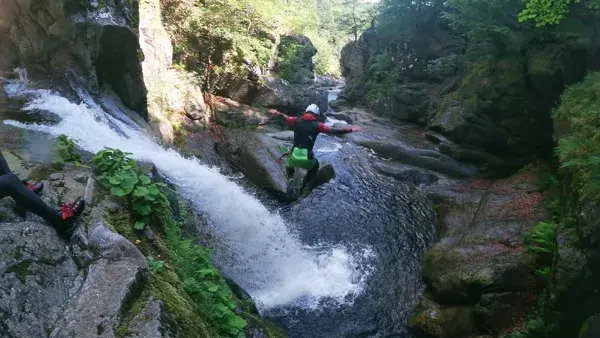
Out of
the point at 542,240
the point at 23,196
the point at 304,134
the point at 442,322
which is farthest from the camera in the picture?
the point at 304,134

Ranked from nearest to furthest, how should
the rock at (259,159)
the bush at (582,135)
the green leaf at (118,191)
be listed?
the green leaf at (118,191)
the bush at (582,135)
the rock at (259,159)

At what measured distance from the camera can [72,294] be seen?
4.00 metres

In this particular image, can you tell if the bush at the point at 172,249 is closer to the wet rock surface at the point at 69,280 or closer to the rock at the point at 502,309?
the wet rock surface at the point at 69,280

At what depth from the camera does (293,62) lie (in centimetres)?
2294

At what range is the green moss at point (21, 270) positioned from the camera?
387cm

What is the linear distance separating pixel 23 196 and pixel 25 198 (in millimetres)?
30

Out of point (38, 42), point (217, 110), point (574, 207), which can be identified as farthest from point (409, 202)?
point (38, 42)

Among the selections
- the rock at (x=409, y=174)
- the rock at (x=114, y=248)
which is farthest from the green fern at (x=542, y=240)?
the rock at (x=114, y=248)

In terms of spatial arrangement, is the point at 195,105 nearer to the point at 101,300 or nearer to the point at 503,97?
the point at 503,97

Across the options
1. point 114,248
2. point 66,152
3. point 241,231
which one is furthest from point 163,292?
point 241,231

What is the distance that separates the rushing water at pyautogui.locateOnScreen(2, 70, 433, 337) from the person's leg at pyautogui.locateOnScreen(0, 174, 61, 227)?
3506 mm

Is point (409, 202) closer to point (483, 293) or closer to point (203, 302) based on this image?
point (483, 293)

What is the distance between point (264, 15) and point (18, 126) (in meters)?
14.8

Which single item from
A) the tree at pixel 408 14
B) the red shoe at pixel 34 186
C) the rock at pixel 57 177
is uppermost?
the tree at pixel 408 14
